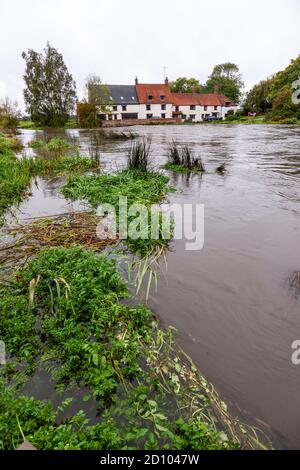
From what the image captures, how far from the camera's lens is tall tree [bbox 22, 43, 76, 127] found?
49281 millimetres

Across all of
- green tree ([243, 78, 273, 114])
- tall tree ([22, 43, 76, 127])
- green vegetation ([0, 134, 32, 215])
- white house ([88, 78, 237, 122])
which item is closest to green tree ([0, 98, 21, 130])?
tall tree ([22, 43, 76, 127])

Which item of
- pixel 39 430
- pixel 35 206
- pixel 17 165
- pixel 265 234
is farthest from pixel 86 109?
pixel 39 430

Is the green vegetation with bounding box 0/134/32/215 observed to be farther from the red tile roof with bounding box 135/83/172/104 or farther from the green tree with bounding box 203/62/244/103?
the green tree with bounding box 203/62/244/103

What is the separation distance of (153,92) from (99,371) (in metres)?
67.5

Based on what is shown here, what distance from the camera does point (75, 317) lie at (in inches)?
120

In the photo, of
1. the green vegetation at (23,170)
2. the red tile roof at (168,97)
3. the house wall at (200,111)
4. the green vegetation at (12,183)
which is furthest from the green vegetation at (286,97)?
the green vegetation at (12,183)

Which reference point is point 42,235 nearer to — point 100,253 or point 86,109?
point 100,253

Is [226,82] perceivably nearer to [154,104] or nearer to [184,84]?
[184,84]

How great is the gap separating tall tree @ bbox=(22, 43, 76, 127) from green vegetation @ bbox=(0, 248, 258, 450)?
53288mm

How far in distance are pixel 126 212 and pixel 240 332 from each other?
11.9ft

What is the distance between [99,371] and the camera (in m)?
2.42

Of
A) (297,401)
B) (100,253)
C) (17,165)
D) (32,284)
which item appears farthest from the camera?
(17,165)

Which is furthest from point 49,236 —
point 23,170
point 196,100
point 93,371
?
point 196,100

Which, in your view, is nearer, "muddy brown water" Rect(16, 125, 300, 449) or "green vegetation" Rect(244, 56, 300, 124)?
"muddy brown water" Rect(16, 125, 300, 449)
